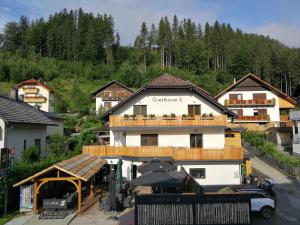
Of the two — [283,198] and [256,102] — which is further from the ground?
[256,102]

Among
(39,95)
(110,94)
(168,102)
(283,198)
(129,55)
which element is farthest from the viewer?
(129,55)

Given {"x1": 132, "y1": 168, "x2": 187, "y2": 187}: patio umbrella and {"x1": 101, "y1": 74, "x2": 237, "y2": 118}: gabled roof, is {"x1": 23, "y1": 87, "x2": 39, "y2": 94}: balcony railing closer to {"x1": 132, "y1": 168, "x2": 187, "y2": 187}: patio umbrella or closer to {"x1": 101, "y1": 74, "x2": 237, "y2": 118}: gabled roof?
{"x1": 101, "y1": 74, "x2": 237, "y2": 118}: gabled roof

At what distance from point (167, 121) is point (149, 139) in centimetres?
252

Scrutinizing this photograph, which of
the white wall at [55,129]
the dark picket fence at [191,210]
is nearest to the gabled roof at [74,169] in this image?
the dark picket fence at [191,210]

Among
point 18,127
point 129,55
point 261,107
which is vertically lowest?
point 18,127

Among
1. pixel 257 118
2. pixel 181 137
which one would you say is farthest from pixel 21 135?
pixel 257 118

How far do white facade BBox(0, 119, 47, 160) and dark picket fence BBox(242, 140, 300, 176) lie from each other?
22.9 m

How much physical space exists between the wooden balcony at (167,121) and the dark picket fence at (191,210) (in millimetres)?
15718

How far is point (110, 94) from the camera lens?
6141 cm

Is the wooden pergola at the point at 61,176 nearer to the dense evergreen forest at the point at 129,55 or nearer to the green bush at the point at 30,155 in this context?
the green bush at the point at 30,155

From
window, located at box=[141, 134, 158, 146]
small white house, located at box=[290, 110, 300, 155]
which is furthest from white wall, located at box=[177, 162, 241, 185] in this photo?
small white house, located at box=[290, 110, 300, 155]

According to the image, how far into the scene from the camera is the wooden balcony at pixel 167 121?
95.7 ft

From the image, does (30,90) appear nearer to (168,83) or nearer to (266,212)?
(168,83)

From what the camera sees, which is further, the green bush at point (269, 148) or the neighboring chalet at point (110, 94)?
the neighboring chalet at point (110, 94)
